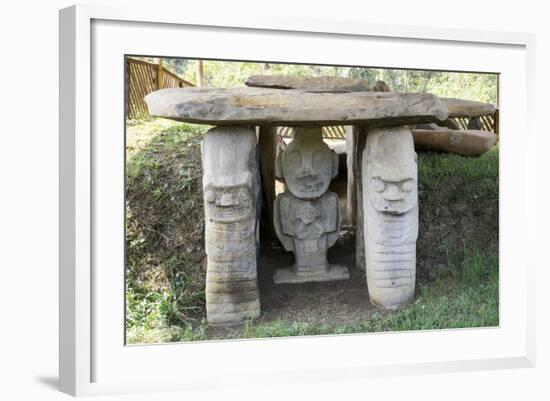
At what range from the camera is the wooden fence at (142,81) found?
534 centimetres

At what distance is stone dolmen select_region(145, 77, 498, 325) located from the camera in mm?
3959

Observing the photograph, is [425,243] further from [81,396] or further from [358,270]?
[81,396]

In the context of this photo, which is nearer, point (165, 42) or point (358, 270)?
point (165, 42)

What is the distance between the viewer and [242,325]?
4.32 metres

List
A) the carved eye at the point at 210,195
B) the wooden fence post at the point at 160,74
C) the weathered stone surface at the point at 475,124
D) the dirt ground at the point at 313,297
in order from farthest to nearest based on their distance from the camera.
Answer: the weathered stone surface at the point at 475,124
the wooden fence post at the point at 160,74
the dirt ground at the point at 313,297
the carved eye at the point at 210,195

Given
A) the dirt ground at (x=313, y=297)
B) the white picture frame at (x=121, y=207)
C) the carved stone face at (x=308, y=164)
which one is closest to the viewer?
the white picture frame at (x=121, y=207)

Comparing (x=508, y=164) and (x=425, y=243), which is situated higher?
(x=508, y=164)

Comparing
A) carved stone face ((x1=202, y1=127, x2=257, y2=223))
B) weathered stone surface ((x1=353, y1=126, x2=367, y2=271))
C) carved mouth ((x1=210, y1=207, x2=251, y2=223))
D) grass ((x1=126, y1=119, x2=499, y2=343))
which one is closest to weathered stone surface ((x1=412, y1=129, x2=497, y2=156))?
grass ((x1=126, y1=119, x2=499, y2=343))

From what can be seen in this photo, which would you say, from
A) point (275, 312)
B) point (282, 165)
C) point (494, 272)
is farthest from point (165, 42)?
point (494, 272)

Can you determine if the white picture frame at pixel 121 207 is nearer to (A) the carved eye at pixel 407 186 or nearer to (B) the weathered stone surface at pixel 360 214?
(A) the carved eye at pixel 407 186

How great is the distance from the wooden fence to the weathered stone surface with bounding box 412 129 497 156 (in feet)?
9.30

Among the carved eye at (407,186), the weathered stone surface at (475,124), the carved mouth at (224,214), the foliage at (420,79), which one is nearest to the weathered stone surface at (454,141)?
the weathered stone surface at (475,124)

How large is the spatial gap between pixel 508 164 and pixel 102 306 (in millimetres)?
2871

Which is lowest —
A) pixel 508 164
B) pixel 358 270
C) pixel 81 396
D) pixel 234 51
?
pixel 81 396
